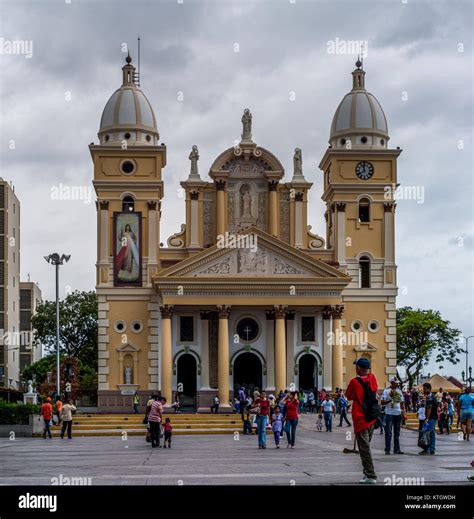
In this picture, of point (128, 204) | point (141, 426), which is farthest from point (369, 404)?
point (128, 204)

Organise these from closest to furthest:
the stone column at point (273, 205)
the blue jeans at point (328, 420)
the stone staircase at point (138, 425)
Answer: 1. the stone staircase at point (138, 425)
2. the blue jeans at point (328, 420)
3. the stone column at point (273, 205)

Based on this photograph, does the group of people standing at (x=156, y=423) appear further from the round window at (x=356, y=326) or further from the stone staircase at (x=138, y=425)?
the round window at (x=356, y=326)

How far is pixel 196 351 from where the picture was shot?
64188 millimetres

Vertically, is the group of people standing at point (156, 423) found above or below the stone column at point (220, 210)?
below

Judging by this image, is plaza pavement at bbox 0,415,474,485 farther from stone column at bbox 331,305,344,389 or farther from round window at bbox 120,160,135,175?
round window at bbox 120,160,135,175

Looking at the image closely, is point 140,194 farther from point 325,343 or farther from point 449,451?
point 449,451

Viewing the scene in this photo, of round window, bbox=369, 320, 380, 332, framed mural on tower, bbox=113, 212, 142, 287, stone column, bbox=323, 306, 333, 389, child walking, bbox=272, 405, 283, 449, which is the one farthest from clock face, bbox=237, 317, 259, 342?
child walking, bbox=272, 405, 283, 449

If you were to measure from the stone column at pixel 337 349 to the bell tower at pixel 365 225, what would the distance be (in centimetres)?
229

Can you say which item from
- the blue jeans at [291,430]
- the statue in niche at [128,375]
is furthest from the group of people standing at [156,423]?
the statue in niche at [128,375]

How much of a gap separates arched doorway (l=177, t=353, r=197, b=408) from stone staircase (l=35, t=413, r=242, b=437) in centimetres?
1033

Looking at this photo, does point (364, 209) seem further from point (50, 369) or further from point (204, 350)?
point (50, 369)

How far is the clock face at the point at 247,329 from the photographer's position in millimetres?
64625

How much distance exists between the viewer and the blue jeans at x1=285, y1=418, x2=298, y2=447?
32562 mm

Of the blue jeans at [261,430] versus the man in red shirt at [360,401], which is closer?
the man in red shirt at [360,401]
